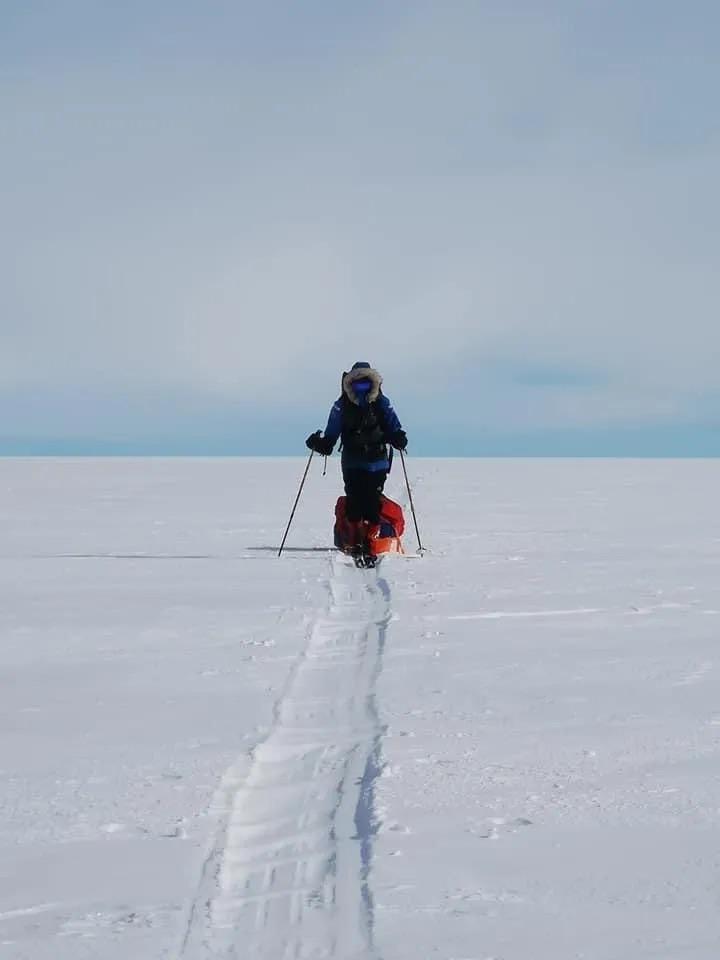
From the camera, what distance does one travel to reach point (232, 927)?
2586 millimetres

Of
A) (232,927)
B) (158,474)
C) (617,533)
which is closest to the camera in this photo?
(232,927)

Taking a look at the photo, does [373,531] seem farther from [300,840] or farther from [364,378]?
[300,840]

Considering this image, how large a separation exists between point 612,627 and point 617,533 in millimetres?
5841

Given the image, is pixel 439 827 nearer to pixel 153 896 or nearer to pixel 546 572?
pixel 153 896

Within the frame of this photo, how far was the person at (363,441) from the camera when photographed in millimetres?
9883

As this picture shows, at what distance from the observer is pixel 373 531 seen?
32.2 feet

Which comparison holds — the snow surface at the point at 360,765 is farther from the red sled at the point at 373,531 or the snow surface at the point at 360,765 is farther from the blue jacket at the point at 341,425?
the blue jacket at the point at 341,425

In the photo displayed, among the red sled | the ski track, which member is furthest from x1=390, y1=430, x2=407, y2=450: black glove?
the ski track

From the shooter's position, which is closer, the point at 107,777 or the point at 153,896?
the point at 153,896

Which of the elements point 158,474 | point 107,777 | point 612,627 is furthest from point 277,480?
point 107,777

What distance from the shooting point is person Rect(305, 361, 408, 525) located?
389 inches

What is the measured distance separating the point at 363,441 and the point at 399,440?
0.33m

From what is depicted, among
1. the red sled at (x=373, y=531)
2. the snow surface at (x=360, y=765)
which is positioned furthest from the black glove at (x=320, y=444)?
the snow surface at (x=360, y=765)

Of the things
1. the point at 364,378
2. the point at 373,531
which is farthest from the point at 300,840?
the point at 364,378
